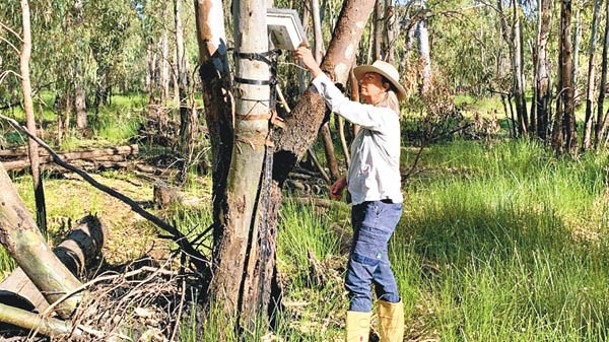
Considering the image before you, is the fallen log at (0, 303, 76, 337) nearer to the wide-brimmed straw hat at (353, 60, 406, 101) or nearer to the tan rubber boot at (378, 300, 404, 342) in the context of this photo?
the tan rubber boot at (378, 300, 404, 342)

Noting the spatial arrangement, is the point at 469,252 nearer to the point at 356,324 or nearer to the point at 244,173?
the point at 356,324

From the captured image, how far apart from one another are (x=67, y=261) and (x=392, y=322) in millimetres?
2358

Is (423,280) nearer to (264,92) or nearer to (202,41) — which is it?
(264,92)

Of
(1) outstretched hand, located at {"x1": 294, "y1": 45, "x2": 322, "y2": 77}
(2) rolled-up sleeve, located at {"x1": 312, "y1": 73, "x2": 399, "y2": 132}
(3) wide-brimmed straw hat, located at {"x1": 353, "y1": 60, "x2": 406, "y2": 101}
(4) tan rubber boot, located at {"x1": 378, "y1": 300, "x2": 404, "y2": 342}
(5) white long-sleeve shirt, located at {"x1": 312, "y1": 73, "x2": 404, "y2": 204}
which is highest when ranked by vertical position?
(1) outstretched hand, located at {"x1": 294, "y1": 45, "x2": 322, "y2": 77}

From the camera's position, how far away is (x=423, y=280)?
13.5 feet

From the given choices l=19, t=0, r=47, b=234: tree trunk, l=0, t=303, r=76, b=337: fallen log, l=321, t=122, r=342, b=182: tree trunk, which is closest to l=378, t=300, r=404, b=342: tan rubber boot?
l=0, t=303, r=76, b=337: fallen log

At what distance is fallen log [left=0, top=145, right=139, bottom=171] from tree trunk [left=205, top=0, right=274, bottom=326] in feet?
18.3

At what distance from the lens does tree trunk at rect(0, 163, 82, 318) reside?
10.1 feet

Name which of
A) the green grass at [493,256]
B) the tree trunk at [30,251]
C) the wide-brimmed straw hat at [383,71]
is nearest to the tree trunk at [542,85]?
the green grass at [493,256]

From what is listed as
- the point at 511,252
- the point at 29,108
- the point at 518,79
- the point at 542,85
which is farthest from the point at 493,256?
the point at 518,79

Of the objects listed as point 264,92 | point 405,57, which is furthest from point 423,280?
point 405,57

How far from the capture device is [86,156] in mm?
9016

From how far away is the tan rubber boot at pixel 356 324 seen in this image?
319 centimetres

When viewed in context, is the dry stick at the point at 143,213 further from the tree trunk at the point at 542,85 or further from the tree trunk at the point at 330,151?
the tree trunk at the point at 542,85
